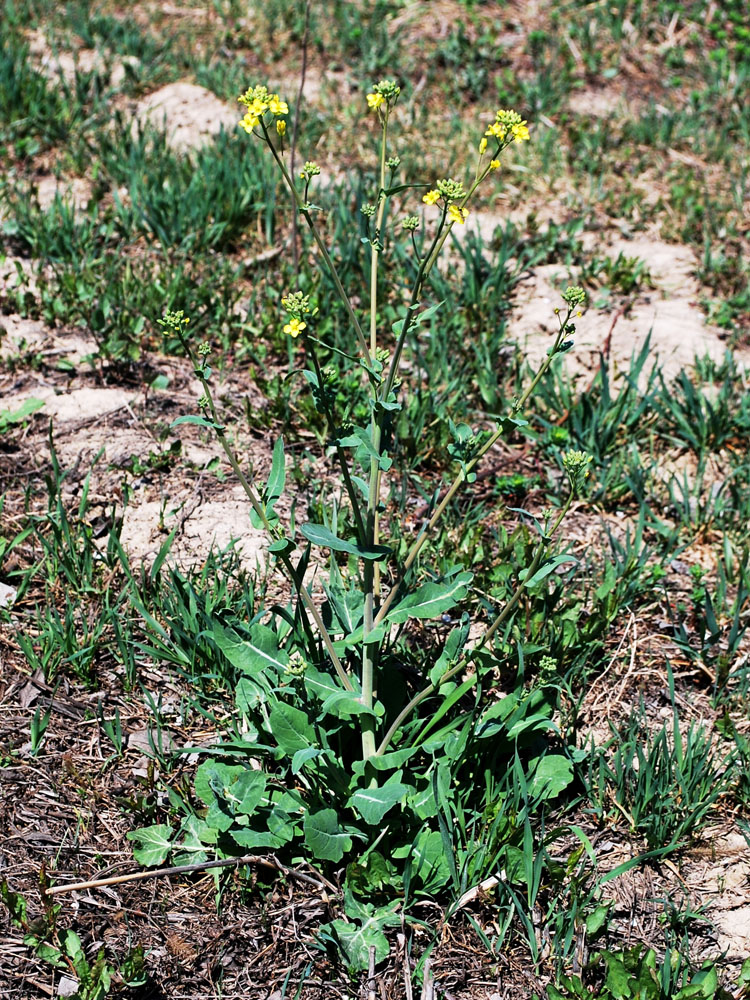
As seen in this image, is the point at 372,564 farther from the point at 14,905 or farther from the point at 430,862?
the point at 14,905

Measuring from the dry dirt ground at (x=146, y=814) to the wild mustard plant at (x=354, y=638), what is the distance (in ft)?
0.69

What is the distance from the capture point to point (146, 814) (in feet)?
7.54

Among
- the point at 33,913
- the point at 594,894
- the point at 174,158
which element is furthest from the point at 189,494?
the point at 174,158

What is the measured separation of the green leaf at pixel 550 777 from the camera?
225 cm

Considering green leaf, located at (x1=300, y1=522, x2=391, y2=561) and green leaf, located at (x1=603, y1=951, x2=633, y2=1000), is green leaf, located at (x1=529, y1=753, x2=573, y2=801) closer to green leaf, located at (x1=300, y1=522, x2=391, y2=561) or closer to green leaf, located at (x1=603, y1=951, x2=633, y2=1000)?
green leaf, located at (x1=603, y1=951, x2=633, y2=1000)

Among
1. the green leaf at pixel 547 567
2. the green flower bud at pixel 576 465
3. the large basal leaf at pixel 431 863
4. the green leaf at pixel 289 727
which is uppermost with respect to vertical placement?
the green flower bud at pixel 576 465

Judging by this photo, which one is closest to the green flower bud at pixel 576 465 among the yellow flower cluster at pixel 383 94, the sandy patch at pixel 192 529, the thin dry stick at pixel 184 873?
the yellow flower cluster at pixel 383 94

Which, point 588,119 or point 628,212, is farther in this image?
point 588,119

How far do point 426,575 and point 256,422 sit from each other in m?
0.98

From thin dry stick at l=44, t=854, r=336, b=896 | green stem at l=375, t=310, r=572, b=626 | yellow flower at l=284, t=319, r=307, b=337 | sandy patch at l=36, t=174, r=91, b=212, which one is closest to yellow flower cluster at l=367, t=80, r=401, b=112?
yellow flower at l=284, t=319, r=307, b=337

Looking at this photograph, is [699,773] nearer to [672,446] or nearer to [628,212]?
[672,446]

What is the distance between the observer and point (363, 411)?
11.1 ft

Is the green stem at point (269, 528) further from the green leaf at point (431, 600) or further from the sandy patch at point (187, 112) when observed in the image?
the sandy patch at point (187, 112)

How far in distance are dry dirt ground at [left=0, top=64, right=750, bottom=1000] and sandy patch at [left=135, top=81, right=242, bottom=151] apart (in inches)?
84.2
